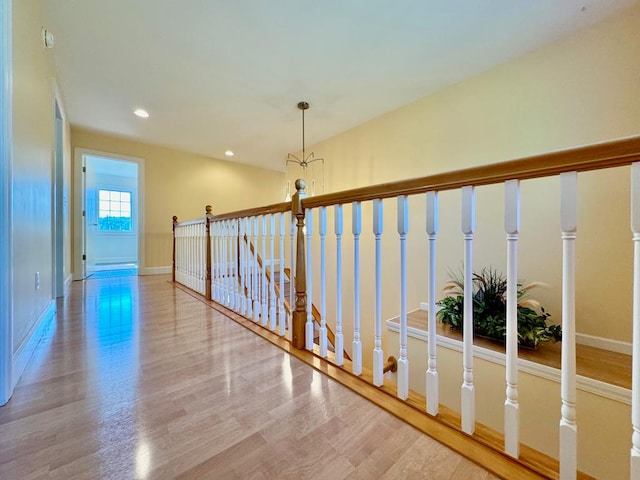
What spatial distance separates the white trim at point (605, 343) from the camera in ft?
5.91

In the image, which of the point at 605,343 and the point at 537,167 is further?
the point at 605,343

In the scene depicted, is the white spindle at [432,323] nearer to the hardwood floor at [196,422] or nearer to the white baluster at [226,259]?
the hardwood floor at [196,422]

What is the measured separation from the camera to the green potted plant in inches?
71.9

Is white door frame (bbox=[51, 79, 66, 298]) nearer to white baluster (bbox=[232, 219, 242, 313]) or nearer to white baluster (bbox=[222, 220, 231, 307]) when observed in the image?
white baluster (bbox=[222, 220, 231, 307])

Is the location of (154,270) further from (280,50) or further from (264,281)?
(280,50)

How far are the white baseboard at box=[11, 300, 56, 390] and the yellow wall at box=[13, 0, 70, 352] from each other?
0.04m

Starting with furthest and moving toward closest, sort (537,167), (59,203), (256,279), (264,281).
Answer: (59,203) → (256,279) → (264,281) → (537,167)

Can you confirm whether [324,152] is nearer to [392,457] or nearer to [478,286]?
[478,286]

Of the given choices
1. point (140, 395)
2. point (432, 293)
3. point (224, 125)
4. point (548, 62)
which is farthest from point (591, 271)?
point (224, 125)

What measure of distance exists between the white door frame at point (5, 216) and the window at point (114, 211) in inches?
249

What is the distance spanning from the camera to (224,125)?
375 cm

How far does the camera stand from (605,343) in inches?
73.5

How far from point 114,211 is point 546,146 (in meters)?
8.22

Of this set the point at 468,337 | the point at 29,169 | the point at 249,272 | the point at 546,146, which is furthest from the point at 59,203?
the point at 546,146
